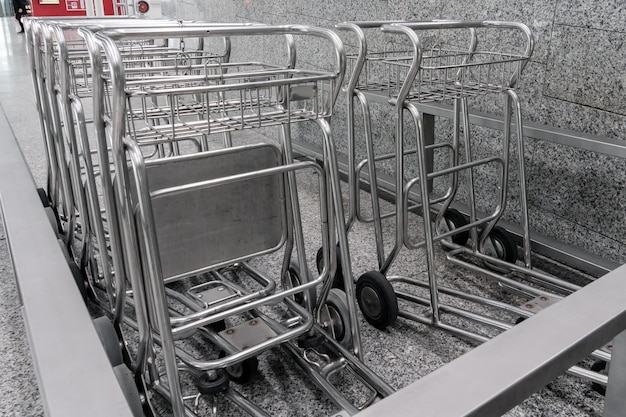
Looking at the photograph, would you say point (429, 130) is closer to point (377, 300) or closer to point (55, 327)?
point (377, 300)

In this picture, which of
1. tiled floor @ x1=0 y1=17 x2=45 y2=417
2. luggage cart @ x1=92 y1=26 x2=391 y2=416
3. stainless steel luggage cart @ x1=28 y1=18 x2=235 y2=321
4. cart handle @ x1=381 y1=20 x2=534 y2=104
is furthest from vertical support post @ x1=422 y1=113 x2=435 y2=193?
tiled floor @ x1=0 y1=17 x2=45 y2=417

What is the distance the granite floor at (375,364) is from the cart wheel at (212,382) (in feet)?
0.49

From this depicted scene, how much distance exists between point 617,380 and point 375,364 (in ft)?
4.21

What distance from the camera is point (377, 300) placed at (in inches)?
82.0

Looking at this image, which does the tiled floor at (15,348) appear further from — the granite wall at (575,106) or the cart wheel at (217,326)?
the granite wall at (575,106)

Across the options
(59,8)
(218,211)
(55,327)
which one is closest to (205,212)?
(218,211)

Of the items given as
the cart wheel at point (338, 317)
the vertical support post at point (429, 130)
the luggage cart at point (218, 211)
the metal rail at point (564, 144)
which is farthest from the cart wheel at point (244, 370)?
the vertical support post at point (429, 130)

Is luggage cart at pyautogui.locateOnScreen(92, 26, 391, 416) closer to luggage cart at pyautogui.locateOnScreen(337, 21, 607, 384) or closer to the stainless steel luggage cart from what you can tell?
the stainless steel luggage cart

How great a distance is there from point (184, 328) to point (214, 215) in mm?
393

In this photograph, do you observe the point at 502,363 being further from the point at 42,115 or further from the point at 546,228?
the point at 42,115

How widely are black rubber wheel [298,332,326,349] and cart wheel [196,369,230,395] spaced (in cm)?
29

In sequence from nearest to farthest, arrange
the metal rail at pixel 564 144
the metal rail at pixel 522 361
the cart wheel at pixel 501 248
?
1. the metal rail at pixel 522 361
2. the metal rail at pixel 564 144
3. the cart wheel at pixel 501 248

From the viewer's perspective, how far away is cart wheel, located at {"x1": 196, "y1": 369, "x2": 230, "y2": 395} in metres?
1.57

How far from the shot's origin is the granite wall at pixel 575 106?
7.35 ft
